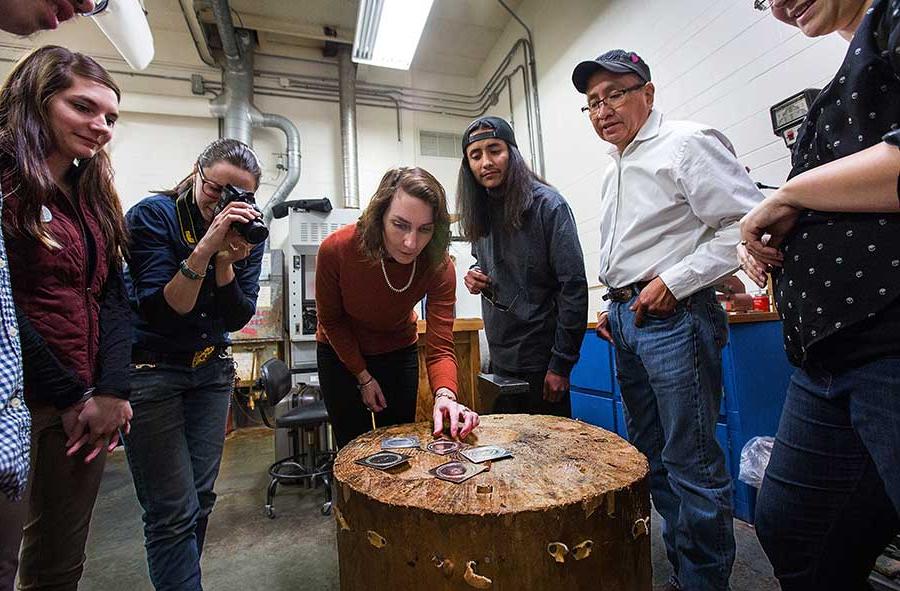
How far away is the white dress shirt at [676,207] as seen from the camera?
3.50ft

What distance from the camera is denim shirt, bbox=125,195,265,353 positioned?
1.05m

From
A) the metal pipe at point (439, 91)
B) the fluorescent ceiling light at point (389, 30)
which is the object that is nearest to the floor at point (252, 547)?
the fluorescent ceiling light at point (389, 30)

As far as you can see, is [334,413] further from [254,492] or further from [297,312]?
[297,312]

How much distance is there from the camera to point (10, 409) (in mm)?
526

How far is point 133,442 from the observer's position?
3.30 ft

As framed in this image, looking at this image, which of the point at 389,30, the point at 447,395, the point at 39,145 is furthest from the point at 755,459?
the point at 389,30

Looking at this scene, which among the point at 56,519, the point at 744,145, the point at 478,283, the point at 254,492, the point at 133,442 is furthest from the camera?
the point at 254,492

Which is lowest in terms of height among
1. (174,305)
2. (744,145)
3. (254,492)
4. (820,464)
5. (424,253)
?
(254,492)

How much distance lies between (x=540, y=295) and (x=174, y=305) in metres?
1.04

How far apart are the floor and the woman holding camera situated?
0.64 m

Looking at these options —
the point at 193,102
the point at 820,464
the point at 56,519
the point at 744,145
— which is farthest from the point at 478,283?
the point at 193,102

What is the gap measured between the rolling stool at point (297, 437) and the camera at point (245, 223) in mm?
1418

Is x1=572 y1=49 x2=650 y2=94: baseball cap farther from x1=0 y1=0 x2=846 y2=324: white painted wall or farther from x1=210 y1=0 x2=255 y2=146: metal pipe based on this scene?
x1=210 y1=0 x2=255 y2=146: metal pipe

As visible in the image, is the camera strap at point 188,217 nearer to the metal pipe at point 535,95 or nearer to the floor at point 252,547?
the floor at point 252,547
